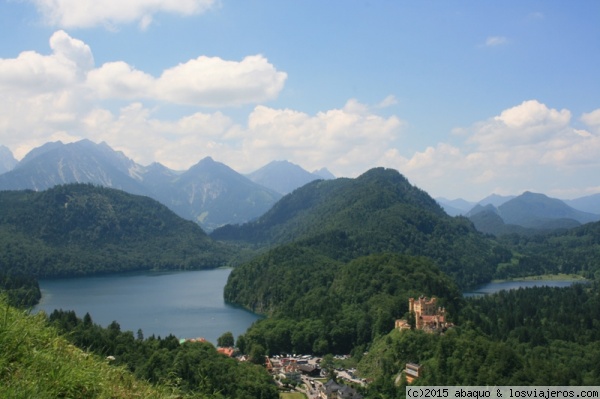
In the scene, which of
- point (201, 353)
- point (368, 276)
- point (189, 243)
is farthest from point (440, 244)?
point (201, 353)

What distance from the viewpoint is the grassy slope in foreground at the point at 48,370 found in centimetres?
488

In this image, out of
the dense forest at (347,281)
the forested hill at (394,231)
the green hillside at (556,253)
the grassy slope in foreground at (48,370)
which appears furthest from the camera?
the green hillside at (556,253)

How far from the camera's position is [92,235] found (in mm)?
155125

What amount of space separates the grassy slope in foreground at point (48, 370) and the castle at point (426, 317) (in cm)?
3552

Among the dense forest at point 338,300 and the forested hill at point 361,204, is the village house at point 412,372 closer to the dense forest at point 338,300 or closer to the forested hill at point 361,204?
the dense forest at point 338,300

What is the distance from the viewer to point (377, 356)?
40594 millimetres

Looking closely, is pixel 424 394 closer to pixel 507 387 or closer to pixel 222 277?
pixel 507 387

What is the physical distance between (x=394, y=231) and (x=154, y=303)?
57743mm

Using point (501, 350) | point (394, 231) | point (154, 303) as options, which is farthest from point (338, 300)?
point (394, 231)

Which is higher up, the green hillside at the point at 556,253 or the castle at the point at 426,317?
the castle at the point at 426,317

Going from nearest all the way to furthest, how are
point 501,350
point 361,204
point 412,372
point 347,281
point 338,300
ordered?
point 501,350 < point 412,372 < point 338,300 < point 347,281 < point 361,204

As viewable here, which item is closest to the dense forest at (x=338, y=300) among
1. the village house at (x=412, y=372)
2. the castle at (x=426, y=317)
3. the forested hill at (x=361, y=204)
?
the castle at (x=426, y=317)

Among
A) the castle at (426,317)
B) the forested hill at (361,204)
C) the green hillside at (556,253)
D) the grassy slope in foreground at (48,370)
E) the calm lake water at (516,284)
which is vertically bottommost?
the calm lake water at (516,284)

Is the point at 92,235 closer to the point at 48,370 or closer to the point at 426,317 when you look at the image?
the point at 426,317
